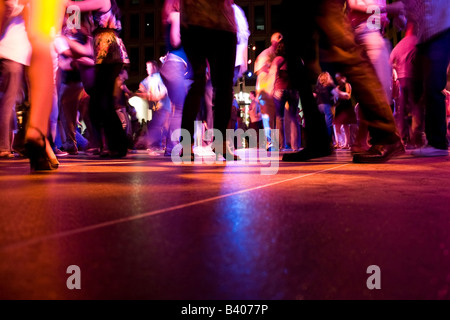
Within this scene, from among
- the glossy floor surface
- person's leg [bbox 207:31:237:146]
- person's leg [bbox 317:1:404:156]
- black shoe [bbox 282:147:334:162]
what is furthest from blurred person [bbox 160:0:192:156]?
the glossy floor surface

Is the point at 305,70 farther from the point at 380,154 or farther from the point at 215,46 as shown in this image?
the point at 380,154

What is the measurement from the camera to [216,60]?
352 cm

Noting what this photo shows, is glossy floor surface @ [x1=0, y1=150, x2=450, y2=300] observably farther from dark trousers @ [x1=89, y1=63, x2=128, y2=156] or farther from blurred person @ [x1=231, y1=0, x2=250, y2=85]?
blurred person @ [x1=231, y1=0, x2=250, y2=85]

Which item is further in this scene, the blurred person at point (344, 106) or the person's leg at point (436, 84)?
the blurred person at point (344, 106)

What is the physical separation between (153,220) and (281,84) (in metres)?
6.62

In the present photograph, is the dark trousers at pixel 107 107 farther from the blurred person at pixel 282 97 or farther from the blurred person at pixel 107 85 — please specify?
the blurred person at pixel 282 97

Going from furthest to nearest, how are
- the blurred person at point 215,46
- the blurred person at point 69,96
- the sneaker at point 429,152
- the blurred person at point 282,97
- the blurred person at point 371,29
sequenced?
the blurred person at point 282,97 < the blurred person at point 69,96 < the blurred person at point 371,29 < the sneaker at point 429,152 < the blurred person at point 215,46

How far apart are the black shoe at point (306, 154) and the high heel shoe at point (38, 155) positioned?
167 centimetres

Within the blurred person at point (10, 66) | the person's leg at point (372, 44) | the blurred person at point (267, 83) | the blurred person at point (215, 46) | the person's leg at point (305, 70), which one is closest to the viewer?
the person's leg at point (305, 70)

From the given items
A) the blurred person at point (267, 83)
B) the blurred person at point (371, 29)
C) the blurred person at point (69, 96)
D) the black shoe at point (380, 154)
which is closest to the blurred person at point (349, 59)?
the black shoe at point (380, 154)

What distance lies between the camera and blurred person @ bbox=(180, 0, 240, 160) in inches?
135

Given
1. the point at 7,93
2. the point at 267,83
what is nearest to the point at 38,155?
the point at 7,93

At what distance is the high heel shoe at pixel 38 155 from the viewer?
2328 mm
